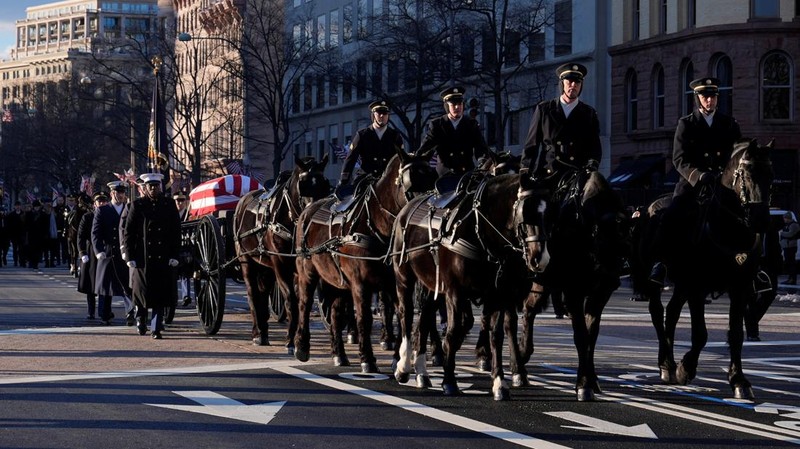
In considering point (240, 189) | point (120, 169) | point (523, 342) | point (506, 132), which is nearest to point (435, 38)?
point (506, 132)

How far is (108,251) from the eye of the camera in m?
21.6

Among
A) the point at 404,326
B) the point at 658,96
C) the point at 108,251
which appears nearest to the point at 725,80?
the point at 658,96

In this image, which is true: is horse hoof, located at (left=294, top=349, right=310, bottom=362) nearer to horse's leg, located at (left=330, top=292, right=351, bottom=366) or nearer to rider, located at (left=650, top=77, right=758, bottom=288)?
horse's leg, located at (left=330, top=292, right=351, bottom=366)

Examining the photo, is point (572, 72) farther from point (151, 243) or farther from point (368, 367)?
point (151, 243)

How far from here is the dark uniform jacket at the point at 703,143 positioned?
43.4 feet

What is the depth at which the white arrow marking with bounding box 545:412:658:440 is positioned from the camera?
399 inches

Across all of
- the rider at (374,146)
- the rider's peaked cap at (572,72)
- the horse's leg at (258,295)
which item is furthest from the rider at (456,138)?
the horse's leg at (258,295)

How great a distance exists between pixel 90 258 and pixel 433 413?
13.1 m

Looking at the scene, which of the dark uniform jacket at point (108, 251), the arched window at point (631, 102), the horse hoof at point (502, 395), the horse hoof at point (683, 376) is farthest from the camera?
the arched window at point (631, 102)

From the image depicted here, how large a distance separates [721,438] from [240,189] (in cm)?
1404

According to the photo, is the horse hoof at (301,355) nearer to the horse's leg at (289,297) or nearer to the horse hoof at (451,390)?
the horse's leg at (289,297)

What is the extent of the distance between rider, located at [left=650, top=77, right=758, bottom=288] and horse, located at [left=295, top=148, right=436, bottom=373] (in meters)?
2.11

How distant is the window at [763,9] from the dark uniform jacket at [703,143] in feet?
119

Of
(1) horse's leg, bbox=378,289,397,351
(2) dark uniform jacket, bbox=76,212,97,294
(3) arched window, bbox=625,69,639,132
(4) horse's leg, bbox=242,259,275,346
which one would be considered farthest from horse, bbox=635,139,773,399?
(3) arched window, bbox=625,69,639,132
